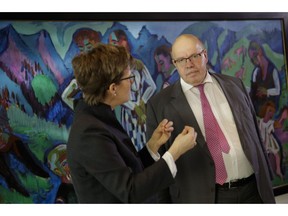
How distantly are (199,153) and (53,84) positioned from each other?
0.76 meters

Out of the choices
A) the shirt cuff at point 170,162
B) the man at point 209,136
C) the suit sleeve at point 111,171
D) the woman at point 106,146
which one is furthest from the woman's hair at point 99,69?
the man at point 209,136

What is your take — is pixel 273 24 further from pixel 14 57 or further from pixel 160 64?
pixel 14 57

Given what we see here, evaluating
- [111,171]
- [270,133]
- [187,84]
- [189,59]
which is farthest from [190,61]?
[111,171]

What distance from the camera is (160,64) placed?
194 centimetres

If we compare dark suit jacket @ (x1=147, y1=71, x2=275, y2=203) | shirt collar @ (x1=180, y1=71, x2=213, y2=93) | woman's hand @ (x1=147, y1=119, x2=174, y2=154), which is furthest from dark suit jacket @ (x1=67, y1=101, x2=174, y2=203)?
shirt collar @ (x1=180, y1=71, x2=213, y2=93)

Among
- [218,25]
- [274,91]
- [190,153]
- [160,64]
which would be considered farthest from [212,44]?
[190,153]

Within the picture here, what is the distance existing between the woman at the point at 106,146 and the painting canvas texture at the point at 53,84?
37cm

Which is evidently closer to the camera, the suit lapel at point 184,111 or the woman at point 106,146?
the woman at point 106,146

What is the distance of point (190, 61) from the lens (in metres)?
1.82

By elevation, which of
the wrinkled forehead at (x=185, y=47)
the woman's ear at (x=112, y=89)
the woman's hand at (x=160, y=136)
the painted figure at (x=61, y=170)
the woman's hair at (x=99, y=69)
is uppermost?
the wrinkled forehead at (x=185, y=47)

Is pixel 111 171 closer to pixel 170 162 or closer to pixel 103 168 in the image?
pixel 103 168

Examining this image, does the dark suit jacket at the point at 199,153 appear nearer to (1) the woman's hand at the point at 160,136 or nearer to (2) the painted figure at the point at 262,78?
(1) the woman's hand at the point at 160,136

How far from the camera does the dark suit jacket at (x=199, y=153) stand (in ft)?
5.89

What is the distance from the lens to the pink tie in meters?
1.78
